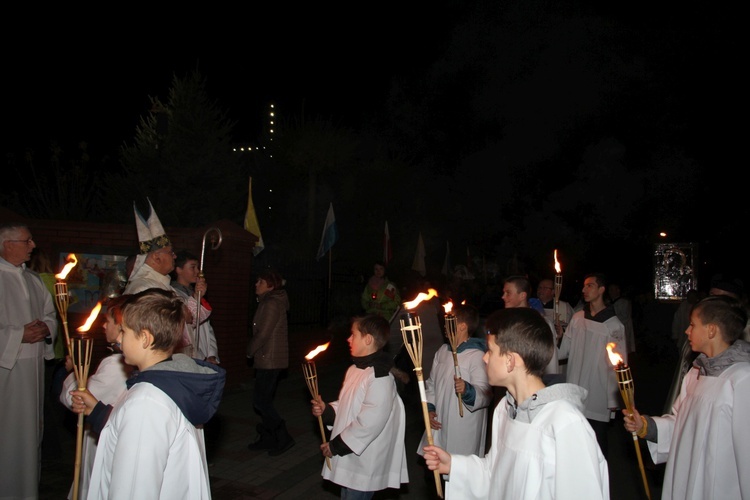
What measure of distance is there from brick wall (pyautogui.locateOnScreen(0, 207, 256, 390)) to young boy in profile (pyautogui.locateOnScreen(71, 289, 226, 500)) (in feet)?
20.9

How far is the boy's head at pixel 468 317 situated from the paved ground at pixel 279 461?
1.70 meters

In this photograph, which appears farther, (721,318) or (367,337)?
(367,337)

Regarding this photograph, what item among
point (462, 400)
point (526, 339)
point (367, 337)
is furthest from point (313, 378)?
point (526, 339)

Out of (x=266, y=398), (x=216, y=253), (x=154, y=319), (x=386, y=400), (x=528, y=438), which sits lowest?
(x=266, y=398)

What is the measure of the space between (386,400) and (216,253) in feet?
21.8

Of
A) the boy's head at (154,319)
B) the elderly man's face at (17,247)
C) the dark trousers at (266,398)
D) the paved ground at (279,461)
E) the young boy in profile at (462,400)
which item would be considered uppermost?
the elderly man's face at (17,247)

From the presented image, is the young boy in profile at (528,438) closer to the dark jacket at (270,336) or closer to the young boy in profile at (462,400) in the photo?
the young boy in profile at (462,400)

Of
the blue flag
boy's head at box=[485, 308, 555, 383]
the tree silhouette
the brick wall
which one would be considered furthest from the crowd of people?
the tree silhouette

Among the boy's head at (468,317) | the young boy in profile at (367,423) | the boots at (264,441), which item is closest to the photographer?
the young boy in profile at (367,423)

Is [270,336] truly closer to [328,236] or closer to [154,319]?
[154,319]

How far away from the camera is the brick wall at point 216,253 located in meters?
8.96

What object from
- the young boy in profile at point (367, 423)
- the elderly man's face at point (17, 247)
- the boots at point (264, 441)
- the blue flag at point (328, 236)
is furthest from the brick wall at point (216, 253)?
the young boy in profile at point (367, 423)

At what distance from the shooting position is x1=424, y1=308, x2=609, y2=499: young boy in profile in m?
2.38

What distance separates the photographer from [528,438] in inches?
101
